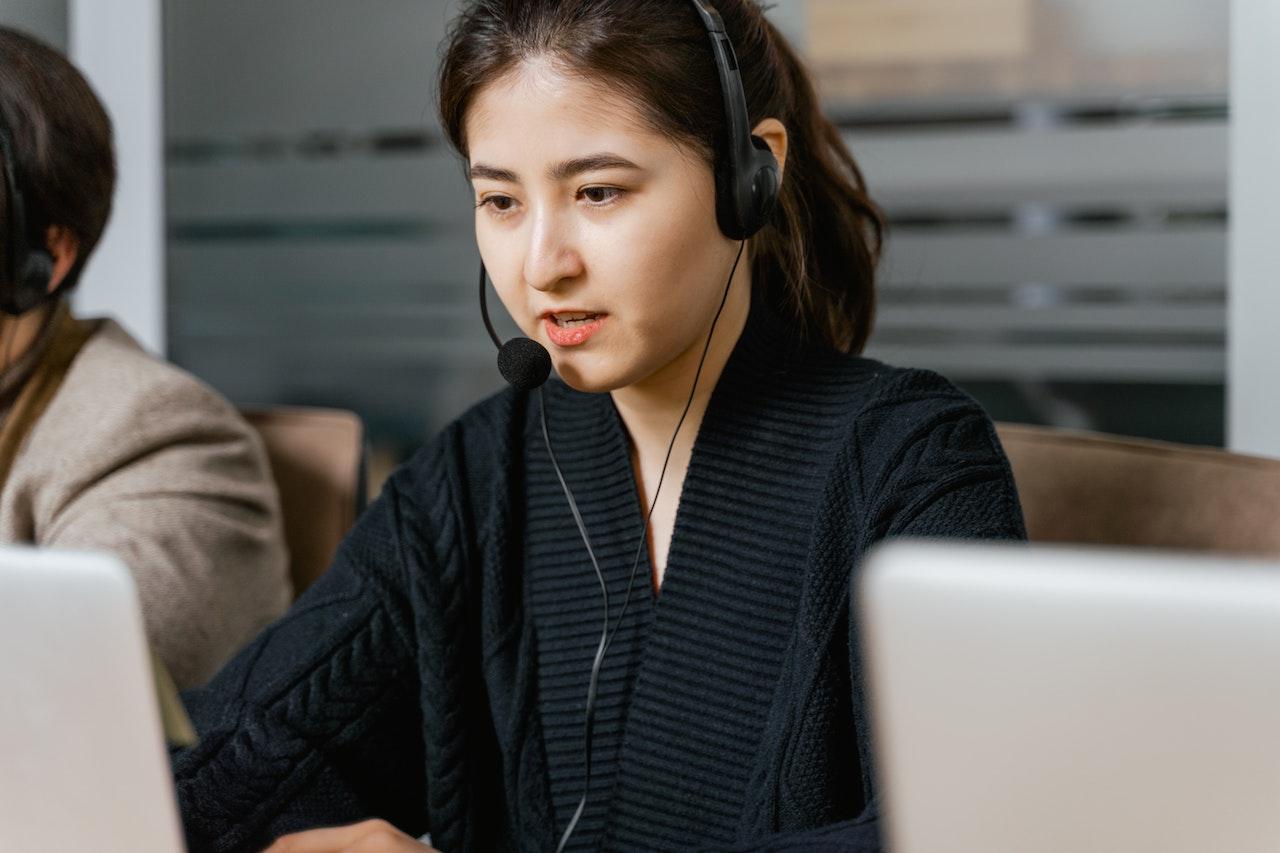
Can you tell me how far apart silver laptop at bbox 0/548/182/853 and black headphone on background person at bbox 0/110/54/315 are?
91cm

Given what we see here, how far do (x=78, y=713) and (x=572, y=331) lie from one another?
52cm

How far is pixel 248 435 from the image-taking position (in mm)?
1488

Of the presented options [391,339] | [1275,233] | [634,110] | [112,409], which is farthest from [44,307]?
[1275,233]

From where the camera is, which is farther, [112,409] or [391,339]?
[391,339]

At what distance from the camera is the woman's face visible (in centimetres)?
97

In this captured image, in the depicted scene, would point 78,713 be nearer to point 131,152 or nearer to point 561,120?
point 561,120

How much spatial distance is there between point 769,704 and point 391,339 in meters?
1.26

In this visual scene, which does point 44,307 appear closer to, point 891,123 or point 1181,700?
point 891,123

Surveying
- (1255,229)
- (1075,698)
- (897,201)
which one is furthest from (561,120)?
(897,201)

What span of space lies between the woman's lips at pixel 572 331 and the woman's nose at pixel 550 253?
0.04 meters

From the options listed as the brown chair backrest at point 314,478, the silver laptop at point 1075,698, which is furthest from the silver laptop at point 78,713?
the brown chair backrest at point 314,478

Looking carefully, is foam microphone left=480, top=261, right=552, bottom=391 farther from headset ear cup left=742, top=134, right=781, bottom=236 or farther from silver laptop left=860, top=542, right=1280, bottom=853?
silver laptop left=860, top=542, right=1280, bottom=853

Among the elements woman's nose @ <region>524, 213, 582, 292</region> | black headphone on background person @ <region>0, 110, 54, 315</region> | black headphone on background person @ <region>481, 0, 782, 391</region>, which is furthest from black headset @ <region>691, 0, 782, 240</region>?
black headphone on background person @ <region>0, 110, 54, 315</region>

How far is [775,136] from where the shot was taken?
1103mm
